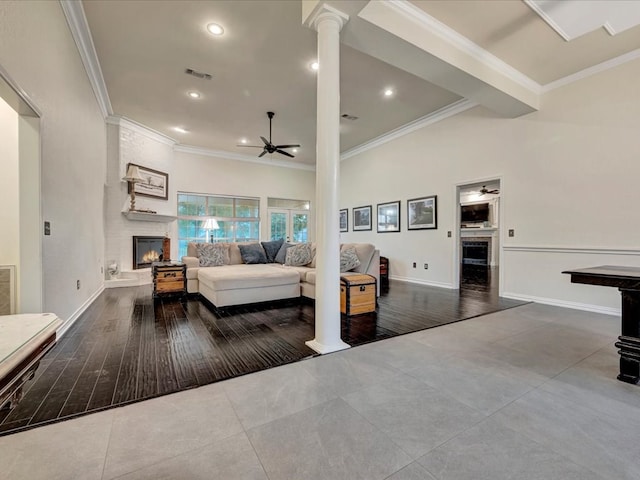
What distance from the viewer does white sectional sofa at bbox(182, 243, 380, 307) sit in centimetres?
365

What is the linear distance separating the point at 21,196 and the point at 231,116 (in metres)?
3.91

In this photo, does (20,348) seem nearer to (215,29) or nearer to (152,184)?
(215,29)

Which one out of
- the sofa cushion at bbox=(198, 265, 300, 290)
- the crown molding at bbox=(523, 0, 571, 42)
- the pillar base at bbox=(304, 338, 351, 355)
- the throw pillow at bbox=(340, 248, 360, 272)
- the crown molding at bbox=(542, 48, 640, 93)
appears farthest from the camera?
the throw pillow at bbox=(340, 248, 360, 272)

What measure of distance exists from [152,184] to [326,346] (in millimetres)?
5756

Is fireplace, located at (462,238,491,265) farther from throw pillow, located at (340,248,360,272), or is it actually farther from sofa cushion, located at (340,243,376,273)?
throw pillow, located at (340,248,360,272)

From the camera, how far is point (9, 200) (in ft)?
6.85

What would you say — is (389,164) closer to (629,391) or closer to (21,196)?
(629,391)

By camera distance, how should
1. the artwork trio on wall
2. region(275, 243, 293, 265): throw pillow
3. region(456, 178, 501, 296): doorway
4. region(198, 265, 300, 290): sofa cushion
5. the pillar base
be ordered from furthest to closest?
region(456, 178, 501, 296): doorway, the artwork trio on wall, region(275, 243, 293, 265): throw pillow, region(198, 265, 300, 290): sofa cushion, the pillar base

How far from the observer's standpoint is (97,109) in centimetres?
446

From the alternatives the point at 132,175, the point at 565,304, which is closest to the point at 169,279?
the point at 132,175

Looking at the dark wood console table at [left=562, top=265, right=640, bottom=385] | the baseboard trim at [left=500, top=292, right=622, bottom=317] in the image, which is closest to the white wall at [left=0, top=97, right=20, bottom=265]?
the dark wood console table at [left=562, top=265, right=640, bottom=385]

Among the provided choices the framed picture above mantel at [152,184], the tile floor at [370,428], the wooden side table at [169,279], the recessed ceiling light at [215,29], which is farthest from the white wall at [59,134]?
the tile floor at [370,428]

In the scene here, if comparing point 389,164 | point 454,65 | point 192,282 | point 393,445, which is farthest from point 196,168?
point 393,445

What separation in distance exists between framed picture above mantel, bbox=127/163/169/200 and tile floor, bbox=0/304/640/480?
5.44 metres
